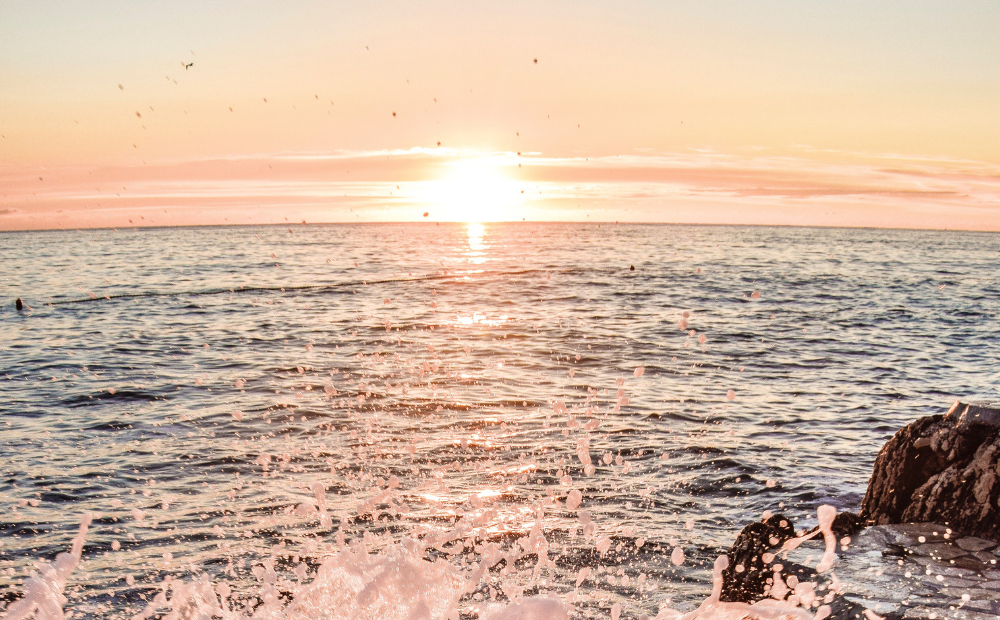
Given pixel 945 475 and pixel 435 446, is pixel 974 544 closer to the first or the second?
pixel 945 475

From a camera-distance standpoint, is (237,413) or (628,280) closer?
(237,413)

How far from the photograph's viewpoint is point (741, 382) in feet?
45.9

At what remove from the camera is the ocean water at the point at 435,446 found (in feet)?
20.6

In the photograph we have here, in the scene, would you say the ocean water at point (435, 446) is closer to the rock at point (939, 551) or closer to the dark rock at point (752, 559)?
the dark rock at point (752, 559)

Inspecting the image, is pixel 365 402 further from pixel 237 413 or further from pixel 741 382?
pixel 741 382

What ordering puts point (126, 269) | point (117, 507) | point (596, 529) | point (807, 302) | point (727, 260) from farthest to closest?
point (727, 260) → point (126, 269) → point (807, 302) → point (117, 507) → point (596, 529)

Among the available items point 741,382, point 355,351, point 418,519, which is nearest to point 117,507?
point 418,519

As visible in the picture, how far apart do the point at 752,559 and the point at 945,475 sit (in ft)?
6.17

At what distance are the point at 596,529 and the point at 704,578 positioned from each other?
1323mm

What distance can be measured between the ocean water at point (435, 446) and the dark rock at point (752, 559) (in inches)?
12.6

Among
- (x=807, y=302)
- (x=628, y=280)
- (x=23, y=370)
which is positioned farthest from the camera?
(x=628, y=280)

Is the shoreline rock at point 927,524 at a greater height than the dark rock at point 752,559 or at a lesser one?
greater

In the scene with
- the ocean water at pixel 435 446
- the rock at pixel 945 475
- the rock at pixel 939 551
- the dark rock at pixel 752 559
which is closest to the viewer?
the rock at pixel 939 551

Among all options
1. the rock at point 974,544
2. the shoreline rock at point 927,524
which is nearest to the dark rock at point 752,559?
the shoreline rock at point 927,524
